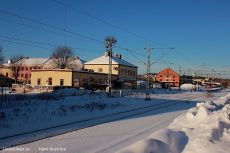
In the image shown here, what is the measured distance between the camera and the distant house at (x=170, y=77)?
354ft

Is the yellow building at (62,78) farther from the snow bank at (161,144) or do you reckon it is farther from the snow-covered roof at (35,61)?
the snow-covered roof at (35,61)

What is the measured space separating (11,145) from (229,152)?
20.4 ft

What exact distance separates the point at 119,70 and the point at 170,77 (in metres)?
54.8

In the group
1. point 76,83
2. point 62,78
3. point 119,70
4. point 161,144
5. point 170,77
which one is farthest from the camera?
point 170,77

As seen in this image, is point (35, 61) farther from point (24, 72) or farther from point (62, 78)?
point (62, 78)

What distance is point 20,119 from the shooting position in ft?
37.6

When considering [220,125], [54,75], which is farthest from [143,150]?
[54,75]

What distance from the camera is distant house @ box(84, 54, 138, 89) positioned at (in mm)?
59694

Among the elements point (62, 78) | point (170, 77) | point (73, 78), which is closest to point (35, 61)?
point (62, 78)

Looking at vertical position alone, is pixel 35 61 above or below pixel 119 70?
above

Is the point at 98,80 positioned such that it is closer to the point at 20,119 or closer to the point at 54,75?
the point at 54,75

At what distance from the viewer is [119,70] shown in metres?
61.5

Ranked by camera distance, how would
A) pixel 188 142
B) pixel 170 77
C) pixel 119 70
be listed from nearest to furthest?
pixel 188 142, pixel 119 70, pixel 170 77

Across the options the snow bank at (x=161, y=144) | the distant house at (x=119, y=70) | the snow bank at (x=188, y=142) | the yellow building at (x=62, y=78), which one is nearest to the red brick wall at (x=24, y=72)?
the distant house at (x=119, y=70)
